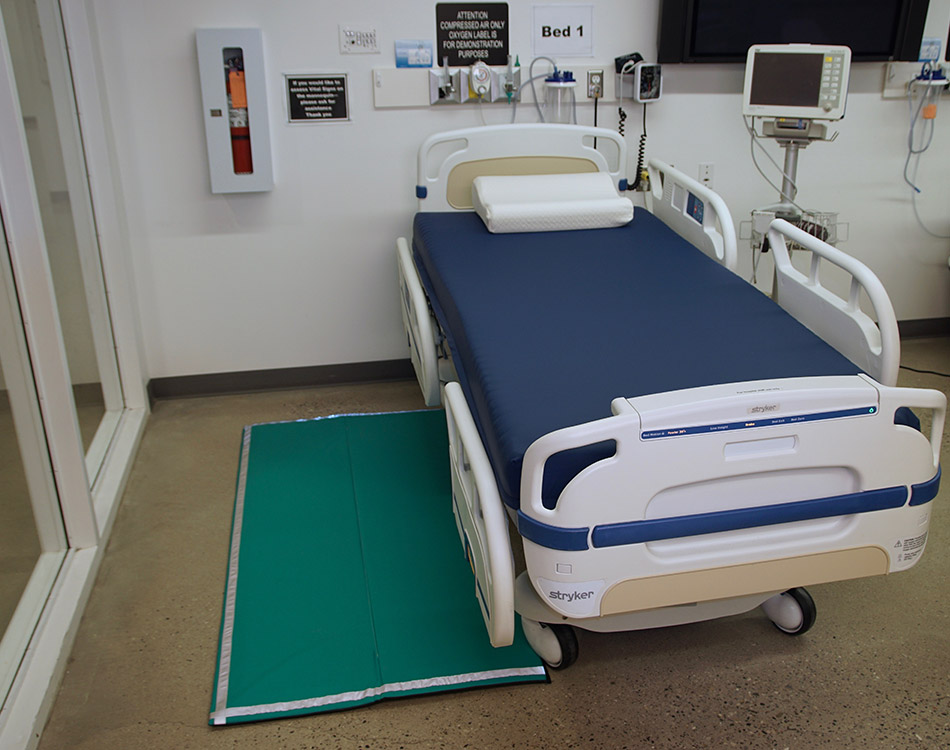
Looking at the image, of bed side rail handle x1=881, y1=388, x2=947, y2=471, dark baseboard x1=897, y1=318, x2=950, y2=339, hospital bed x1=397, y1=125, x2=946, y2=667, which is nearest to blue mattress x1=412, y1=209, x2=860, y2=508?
hospital bed x1=397, y1=125, x2=946, y2=667

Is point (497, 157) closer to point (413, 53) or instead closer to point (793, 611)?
point (413, 53)

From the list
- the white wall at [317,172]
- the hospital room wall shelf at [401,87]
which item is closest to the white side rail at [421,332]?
the white wall at [317,172]

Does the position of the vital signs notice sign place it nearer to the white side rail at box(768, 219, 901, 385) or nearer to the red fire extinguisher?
the red fire extinguisher

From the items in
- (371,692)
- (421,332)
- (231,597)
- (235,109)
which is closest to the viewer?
(371,692)

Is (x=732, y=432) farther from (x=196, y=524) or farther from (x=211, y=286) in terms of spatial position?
(x=211, y=286)

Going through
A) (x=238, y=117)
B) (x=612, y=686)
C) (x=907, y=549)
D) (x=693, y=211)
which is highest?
(x=238, y=117)

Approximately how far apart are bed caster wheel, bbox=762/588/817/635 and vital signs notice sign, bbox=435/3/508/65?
7.55ft

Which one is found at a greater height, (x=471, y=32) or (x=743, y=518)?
(x=471, y=32)

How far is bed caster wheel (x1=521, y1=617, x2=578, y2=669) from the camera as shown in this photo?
85.3 inches

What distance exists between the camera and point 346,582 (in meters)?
2.53

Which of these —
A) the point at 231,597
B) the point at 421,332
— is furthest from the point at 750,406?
the point at 231,597

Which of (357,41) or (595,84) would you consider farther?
(595,84)

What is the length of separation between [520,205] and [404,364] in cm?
98

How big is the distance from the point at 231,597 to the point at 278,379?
4.93 feet
